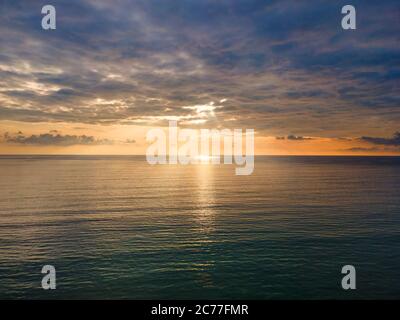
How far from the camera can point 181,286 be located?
1351 inches

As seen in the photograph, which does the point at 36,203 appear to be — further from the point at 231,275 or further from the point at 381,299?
the point at 381,299

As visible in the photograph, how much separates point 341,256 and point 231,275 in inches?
631

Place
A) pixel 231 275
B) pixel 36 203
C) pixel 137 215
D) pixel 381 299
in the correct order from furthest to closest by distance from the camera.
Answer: pixel 36 203 → pixel 137 215 → pixel 231 275 → pixel 381 299

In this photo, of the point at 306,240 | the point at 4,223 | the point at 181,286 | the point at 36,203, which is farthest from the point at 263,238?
the point at 36,203

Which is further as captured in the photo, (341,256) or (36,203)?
(36,203)

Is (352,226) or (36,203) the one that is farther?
(36,203)

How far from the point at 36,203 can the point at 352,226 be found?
237 ft

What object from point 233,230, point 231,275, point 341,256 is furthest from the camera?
point 233,230

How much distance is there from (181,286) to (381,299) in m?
19.4

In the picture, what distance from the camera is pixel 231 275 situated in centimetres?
3684
